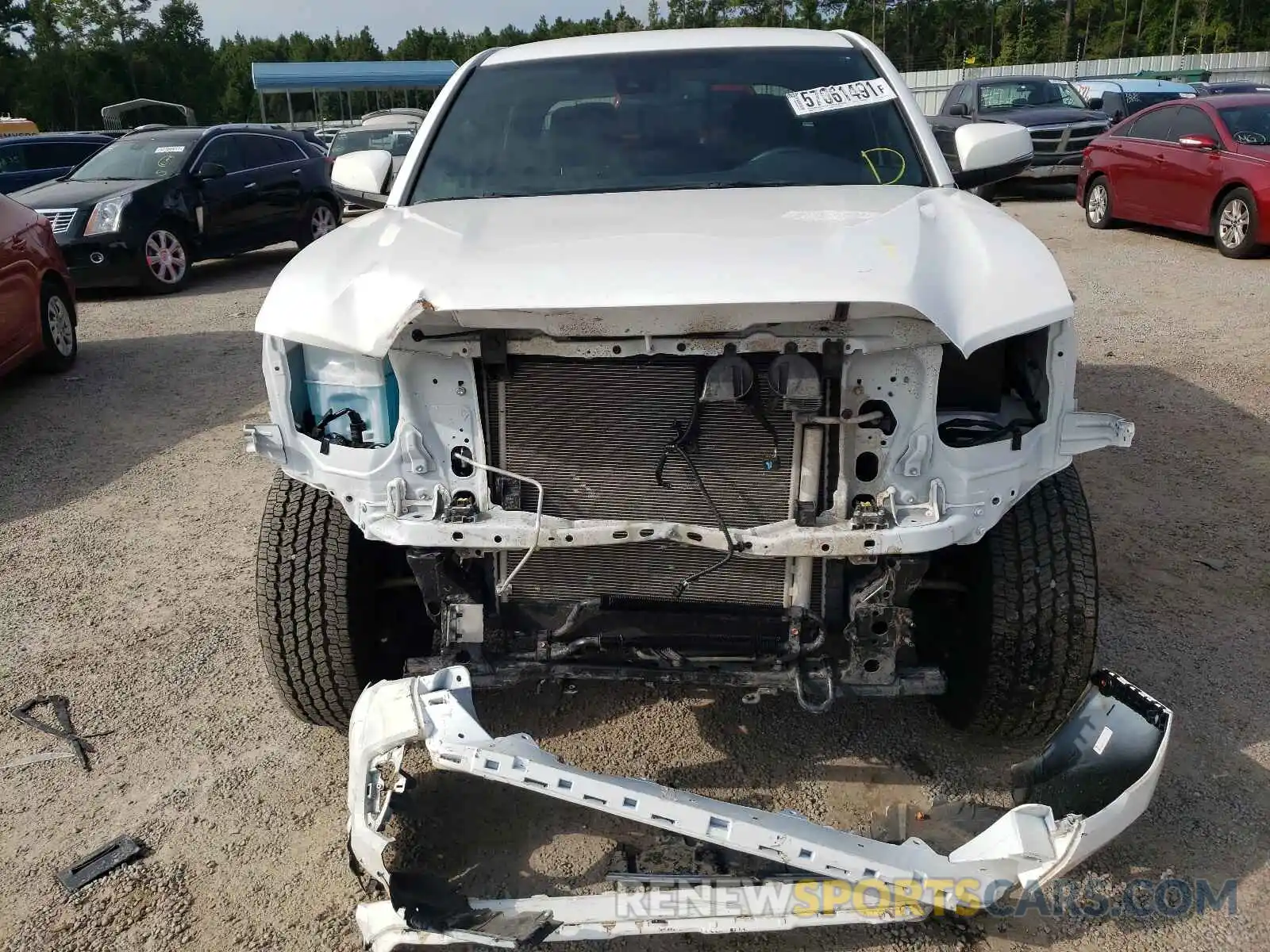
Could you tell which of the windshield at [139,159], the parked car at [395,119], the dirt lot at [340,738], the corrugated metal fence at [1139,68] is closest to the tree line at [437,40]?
the corrugated metal fence at [1139,68]

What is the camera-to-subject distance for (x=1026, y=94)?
14.3 meters

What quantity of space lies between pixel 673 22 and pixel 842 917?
6952 cm

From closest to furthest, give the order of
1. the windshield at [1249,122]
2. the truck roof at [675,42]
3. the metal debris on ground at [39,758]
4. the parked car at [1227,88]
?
the metal debris on ground at [39,758]
the truck roof at [675,42]
the windshield at [1249,122]
the parked car at [1227,88]

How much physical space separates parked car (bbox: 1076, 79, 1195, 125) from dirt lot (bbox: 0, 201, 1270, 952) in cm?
1345

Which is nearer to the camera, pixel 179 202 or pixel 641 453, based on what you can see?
pixel 641 453

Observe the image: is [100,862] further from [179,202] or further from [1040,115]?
[1040,115]

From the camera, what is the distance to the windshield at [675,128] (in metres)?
3.33

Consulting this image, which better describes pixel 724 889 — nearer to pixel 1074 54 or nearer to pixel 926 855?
pixel 926 855

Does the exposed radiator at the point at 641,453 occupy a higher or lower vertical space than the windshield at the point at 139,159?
lower

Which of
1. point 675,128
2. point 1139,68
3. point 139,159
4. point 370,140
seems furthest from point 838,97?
point 1139,68

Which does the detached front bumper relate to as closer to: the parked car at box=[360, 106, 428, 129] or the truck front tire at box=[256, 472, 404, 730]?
the truck front tire at box=[256, 472, 404, 730]

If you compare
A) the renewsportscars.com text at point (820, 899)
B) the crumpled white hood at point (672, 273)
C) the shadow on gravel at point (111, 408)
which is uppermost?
the crumpled white hood at point (672, 273)

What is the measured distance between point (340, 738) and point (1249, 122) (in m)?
10.5

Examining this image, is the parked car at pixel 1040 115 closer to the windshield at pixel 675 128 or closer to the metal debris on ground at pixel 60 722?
the windshield at pixel 675 128
